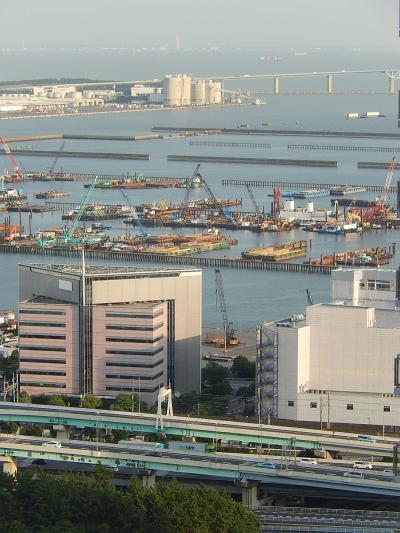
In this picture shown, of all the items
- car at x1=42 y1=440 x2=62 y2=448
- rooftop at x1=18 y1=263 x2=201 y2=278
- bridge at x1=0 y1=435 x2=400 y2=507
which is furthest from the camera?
rooftop at x1=18 y1=263 x2=201 y2=278

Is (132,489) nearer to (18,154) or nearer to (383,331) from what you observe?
(383,331)

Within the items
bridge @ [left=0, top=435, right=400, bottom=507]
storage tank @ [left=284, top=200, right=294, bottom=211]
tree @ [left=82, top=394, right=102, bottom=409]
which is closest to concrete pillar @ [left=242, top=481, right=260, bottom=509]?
bridge @ [left=0, top=435, right=400, bottom=507]

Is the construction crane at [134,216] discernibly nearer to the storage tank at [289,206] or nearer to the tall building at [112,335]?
the storage tank at [289,206]

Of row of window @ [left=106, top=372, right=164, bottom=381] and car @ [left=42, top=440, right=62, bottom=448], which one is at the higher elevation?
row of window @ [left=106, top=372, right=164, bottom=381]

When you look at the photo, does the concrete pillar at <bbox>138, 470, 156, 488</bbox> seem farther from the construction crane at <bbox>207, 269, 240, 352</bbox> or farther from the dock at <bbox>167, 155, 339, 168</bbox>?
the dock at <bbox>167, 155, 339, 168</bbox>

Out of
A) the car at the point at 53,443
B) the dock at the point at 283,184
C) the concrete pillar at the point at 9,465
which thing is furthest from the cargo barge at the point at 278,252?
the concrete pillar at the point at 9,465

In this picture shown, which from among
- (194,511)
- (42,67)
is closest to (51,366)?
(194,511)

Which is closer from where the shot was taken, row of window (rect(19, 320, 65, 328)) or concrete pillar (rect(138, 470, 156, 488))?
concrete pillar (rect(138, 470, 156, 488))
